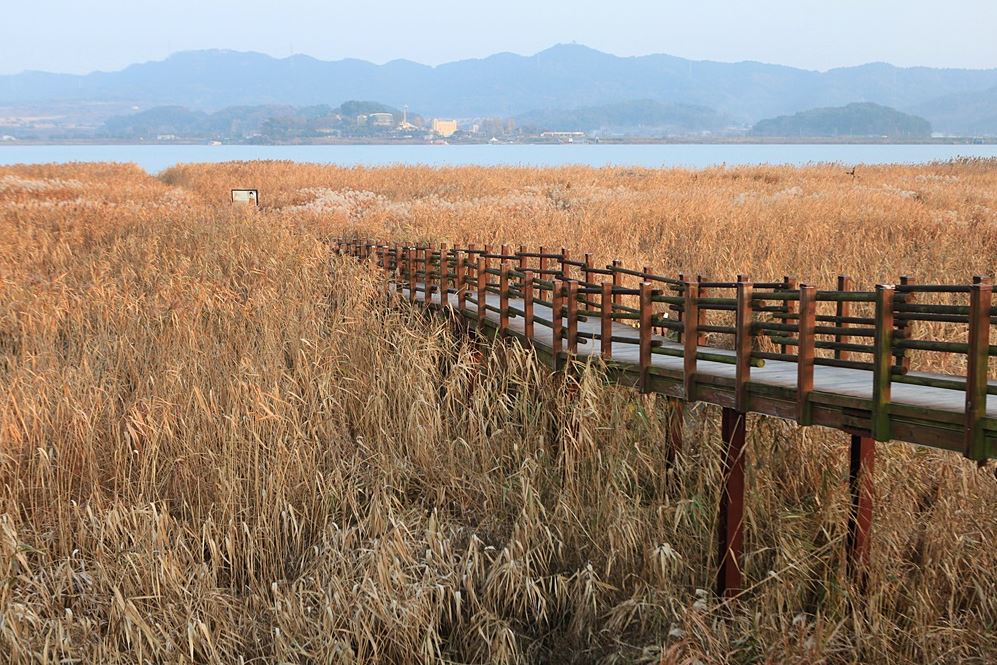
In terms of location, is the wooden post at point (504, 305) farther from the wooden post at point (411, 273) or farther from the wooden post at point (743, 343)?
the wooden post at point (743, 343)

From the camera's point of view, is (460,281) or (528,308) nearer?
(528,308)

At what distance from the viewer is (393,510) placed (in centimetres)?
693

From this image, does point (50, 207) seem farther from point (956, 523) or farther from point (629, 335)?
point (956, 523)

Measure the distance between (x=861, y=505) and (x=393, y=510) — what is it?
10.2 ft

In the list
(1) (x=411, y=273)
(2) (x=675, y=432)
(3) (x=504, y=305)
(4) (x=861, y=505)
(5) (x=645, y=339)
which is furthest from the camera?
(1) (x=411, y=273)

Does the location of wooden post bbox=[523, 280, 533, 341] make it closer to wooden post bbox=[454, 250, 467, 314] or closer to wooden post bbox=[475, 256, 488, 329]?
wooden post bbox=[475, 256, 488, 329]

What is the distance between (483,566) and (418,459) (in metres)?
1.54

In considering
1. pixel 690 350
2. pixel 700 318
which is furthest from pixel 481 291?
pixel 690 350

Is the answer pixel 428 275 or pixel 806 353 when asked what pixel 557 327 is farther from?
pixel 428 275

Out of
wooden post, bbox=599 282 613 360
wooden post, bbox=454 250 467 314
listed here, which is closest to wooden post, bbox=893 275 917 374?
wooden post, bbox=599 282 613 360

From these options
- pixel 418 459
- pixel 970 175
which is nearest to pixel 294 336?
pixel 418 459

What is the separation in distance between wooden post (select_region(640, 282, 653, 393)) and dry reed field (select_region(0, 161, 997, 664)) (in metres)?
0.46

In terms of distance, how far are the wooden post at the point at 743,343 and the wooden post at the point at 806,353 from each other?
389 mm

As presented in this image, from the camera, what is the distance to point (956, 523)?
633cm
